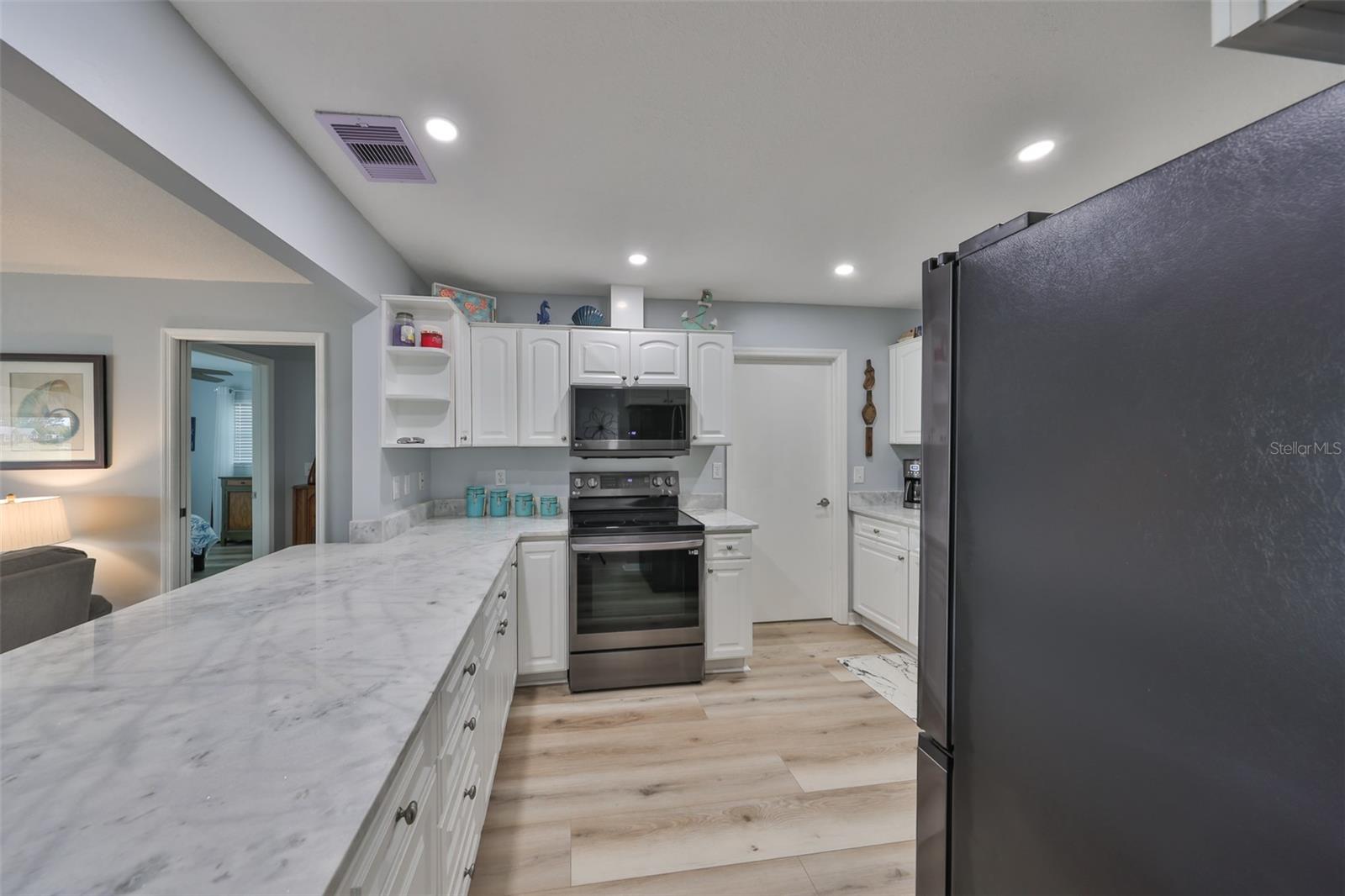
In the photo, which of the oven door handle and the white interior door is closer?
the oven door handle

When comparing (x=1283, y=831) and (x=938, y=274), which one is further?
(x=938, y=274)

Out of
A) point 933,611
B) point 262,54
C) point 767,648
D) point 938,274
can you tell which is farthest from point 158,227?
point 767,648

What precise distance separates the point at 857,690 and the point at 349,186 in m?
3.41

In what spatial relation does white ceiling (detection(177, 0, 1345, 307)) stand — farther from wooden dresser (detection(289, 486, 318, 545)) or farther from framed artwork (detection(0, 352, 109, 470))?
wooden dresser (detection(289, 486, 318, 545))

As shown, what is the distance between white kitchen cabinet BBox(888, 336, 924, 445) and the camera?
3.59 metres

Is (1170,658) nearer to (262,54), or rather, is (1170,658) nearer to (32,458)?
(262,54)

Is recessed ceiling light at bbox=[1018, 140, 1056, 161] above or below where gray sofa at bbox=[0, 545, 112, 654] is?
above

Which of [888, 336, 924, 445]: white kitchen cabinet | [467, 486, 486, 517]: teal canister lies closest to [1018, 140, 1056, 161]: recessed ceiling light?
[888, 336, 924, 445]: white kitchen cabinet

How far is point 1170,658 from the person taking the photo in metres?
0.51

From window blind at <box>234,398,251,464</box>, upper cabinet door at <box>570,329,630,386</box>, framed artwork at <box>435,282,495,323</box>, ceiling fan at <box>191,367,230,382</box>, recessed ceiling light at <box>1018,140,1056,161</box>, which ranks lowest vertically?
window blind at <box>234,398,251,464</box>

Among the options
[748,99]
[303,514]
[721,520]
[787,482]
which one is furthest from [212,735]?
[303,514]

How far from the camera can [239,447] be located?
6.13m

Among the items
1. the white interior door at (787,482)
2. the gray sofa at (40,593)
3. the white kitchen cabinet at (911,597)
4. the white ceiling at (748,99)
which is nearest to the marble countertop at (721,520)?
the white interior door at (787,482)

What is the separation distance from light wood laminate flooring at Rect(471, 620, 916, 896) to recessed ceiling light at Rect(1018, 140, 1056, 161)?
2.44 meters
